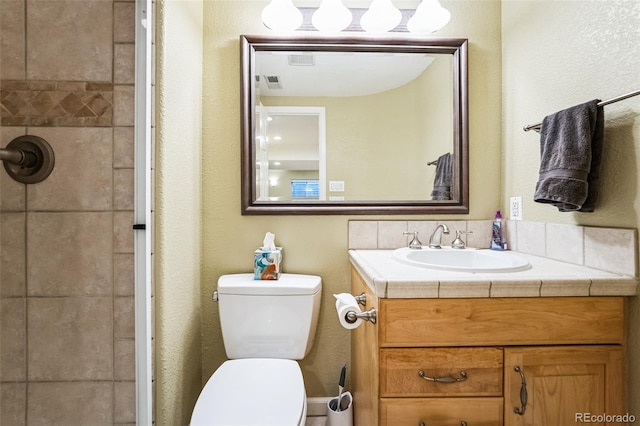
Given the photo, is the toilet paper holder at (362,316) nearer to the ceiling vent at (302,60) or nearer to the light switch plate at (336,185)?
the light switch plate at (336,185)

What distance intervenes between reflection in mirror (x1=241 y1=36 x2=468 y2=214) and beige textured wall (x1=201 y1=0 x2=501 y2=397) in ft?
0.25

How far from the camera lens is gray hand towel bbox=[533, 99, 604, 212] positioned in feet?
3.14

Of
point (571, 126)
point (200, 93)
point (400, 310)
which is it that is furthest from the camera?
point (200, 93)

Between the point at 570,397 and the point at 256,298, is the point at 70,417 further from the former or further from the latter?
the point at 570,397

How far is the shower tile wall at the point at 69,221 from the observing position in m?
1.00

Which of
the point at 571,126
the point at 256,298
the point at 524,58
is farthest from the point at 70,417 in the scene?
the point at 524,58

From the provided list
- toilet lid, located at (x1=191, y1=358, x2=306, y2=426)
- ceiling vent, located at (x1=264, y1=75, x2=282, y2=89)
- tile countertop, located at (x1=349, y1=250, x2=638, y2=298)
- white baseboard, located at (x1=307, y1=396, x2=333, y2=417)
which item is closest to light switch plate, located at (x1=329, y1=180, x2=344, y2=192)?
ceiling vent, located at (x1=264, y1=75, x2=282, y2=89)

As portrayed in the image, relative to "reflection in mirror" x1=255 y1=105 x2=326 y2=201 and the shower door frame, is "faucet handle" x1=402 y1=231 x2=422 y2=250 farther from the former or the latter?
the shower door frame

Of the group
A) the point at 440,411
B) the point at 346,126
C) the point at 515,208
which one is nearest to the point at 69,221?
the point at 346,126

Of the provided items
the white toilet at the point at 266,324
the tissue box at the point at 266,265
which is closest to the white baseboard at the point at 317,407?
the white toilet at the point at 266,324

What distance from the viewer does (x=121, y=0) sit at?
1.04m

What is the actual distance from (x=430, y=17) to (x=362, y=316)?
1.39 m

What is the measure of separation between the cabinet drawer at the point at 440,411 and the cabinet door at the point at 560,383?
0.05 metres

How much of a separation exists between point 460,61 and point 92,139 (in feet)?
5.27
